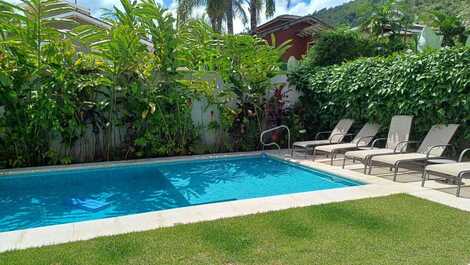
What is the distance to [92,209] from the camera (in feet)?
19.7

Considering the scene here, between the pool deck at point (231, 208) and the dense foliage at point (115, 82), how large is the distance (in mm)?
4281

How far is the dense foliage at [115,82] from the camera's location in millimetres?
8023

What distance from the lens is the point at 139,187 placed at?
736 cm

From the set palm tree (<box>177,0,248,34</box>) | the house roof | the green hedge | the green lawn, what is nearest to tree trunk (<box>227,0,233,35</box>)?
palm tree (<box>177,0,248,34</box>)

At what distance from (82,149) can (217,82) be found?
4.13 meters

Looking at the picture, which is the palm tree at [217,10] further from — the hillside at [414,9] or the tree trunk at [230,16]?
the hillside at [414,9]

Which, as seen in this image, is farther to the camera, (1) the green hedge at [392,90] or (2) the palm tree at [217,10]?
(2) the palm tree at [217,10]

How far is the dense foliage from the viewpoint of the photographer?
802 cm

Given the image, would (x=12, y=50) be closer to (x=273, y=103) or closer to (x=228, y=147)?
(x=228, y=147)

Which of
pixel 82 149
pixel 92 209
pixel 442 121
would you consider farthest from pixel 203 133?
pixel 442 121

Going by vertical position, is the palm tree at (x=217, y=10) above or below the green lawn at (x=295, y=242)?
above

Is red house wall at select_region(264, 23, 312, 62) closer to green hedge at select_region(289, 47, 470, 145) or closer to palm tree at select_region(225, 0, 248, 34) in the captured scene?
palm tree at select_region(225, 0, 248, 34)

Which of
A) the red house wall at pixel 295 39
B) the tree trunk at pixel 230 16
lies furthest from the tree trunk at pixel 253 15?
the red house wall at pixel 295 39

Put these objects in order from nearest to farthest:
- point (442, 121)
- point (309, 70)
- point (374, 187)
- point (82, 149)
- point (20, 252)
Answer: point (20, 252) < point (374, 187) < point (442, 121) < point (82, 149) < point (309, 70)
